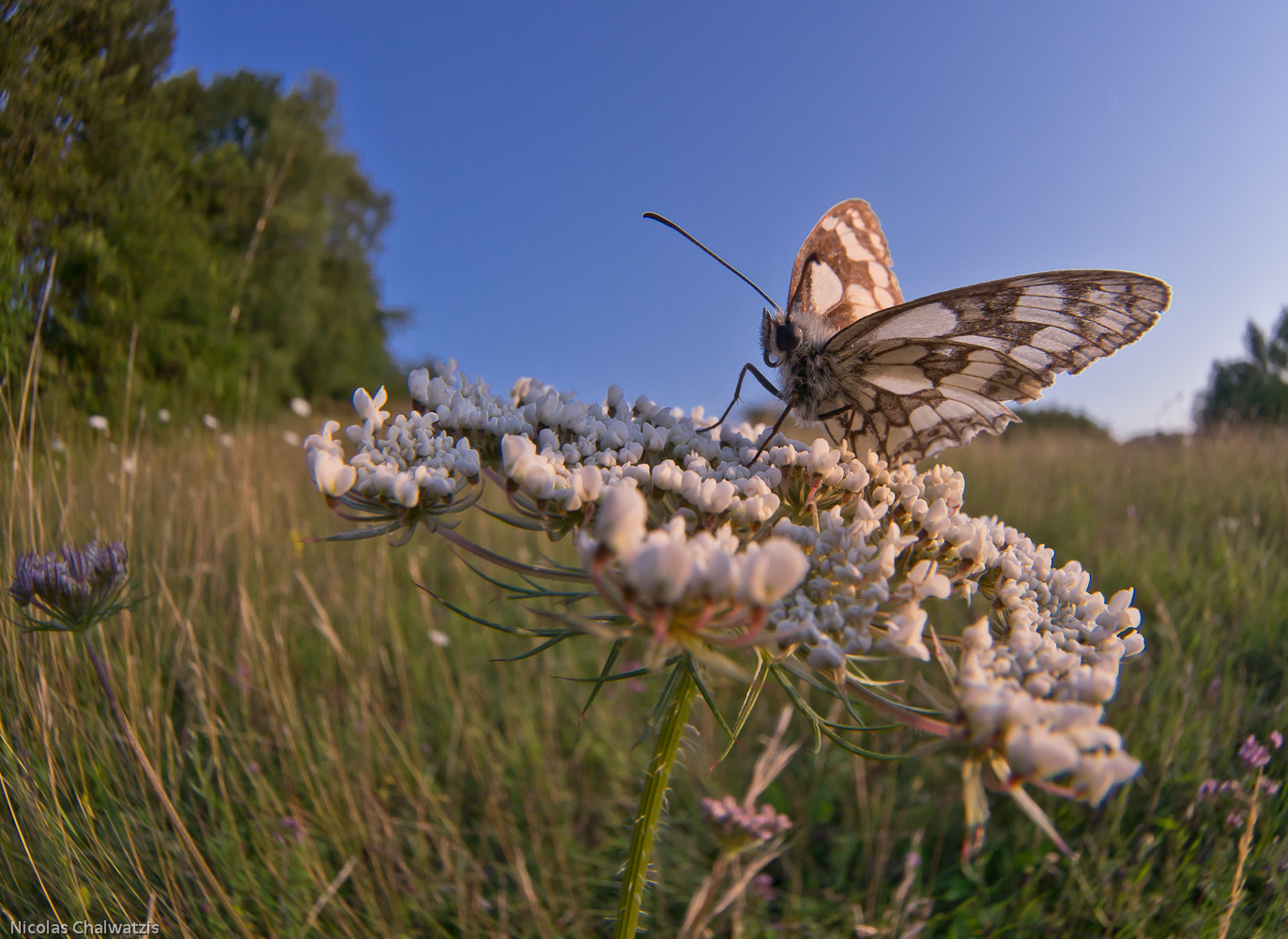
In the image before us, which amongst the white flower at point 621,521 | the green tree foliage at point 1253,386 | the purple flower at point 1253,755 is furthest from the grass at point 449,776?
the green tree foliage at point 1253,386

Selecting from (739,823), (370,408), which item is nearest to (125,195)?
(370,408)

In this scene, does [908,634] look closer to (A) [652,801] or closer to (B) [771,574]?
(B) [771,574]

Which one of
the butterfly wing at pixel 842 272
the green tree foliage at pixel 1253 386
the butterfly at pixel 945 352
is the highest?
the green tree foliage at pixel 1253 386

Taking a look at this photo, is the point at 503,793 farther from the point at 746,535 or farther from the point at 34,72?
the point at 34,72

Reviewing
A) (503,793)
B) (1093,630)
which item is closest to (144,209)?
(503,793)

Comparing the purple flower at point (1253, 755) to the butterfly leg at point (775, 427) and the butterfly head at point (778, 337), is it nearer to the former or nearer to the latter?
the butterfly leg at point (775, 427)
